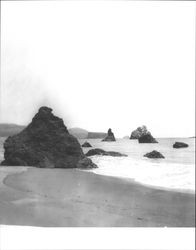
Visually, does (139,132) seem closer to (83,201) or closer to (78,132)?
(78,132)

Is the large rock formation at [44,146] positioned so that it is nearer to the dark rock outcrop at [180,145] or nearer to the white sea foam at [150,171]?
the white sea foam at [150,171]

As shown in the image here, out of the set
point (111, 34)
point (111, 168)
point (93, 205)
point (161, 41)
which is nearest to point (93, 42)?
point (111, 34)

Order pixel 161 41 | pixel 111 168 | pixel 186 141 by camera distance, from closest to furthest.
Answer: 1. pixel 186 141
2. pixel 161 41
3. pixel 111 168

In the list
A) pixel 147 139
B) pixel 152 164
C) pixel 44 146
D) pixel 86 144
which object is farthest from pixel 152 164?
pixel 44 146

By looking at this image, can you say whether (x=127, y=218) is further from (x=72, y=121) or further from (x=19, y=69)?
(x=19, y=69)

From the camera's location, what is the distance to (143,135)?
7.92 feet

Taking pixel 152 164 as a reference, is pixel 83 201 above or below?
below

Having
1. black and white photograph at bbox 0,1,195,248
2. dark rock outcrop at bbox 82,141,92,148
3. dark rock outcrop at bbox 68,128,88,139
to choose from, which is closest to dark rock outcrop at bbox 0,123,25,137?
black and white photograph at bbox 0,1,195,248

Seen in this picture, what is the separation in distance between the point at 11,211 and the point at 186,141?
136cm

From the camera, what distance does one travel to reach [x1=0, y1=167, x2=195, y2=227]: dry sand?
2.26 m

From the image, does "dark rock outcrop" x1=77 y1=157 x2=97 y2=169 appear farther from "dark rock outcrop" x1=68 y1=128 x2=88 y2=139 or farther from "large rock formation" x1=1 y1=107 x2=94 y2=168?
"dark rock outcrop" x1=68 y1=128 x2=88 y2=139

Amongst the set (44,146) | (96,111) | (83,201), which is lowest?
(83,201)

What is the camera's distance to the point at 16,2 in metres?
2.59

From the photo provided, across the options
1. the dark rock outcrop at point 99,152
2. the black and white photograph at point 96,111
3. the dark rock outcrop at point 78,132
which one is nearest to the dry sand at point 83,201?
the black and white photograph at point 96,111
